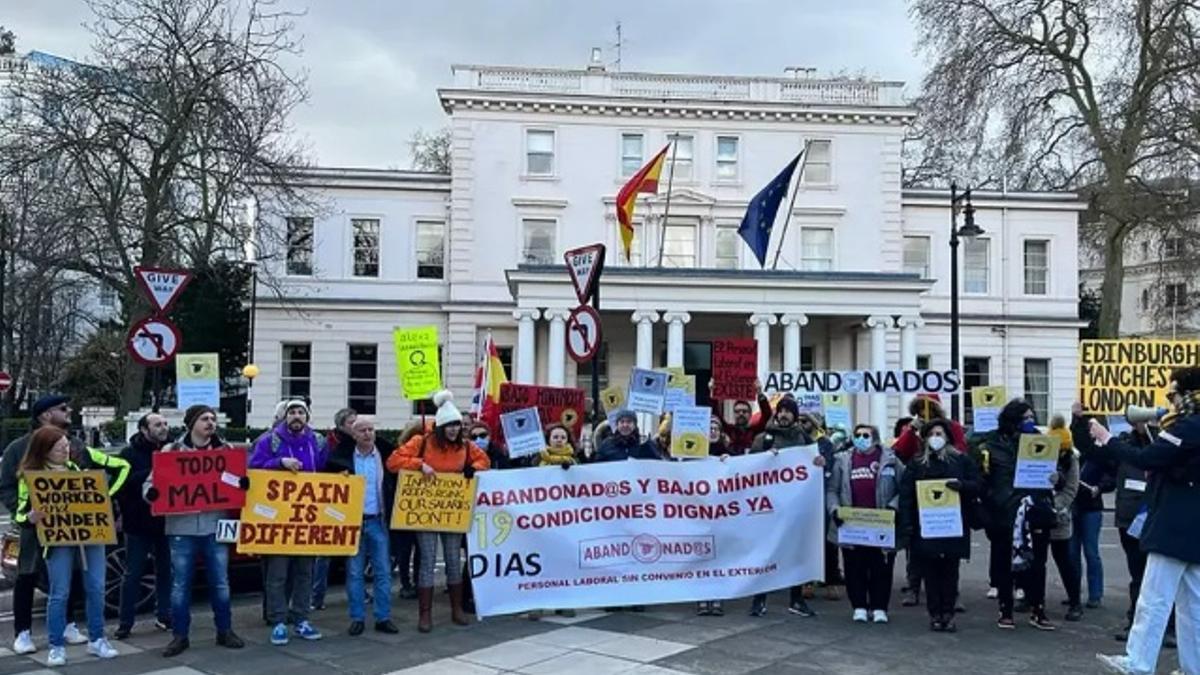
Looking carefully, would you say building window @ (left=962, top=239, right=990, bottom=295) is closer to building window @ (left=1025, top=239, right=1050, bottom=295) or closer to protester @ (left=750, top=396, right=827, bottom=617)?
building window @ (left=1025, top=239, right=1050, bottom=295)

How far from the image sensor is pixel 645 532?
921cm

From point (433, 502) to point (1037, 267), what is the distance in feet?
119

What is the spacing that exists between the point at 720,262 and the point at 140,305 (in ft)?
63.8

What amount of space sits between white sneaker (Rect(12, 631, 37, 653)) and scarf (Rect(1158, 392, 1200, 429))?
337 inches

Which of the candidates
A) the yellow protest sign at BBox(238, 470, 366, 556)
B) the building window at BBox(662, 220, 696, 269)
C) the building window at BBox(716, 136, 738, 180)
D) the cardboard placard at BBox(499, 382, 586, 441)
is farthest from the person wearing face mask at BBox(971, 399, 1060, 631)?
the building window at BBox(716, 136, 738, 180)

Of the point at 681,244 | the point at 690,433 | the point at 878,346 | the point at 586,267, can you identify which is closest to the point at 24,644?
the point at 690,433

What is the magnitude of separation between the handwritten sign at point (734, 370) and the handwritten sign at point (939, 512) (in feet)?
15.5

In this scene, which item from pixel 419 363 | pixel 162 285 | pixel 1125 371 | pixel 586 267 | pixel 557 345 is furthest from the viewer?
pixel 557 345

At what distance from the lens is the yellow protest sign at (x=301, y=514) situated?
818 centimetres

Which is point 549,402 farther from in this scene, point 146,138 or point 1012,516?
point 146,138

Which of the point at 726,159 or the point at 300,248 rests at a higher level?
the point at 726,159

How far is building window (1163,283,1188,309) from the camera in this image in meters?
40.0

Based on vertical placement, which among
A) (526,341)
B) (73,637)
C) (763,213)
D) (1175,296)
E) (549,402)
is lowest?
(73,637)

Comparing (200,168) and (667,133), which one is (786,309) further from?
(200,168)
